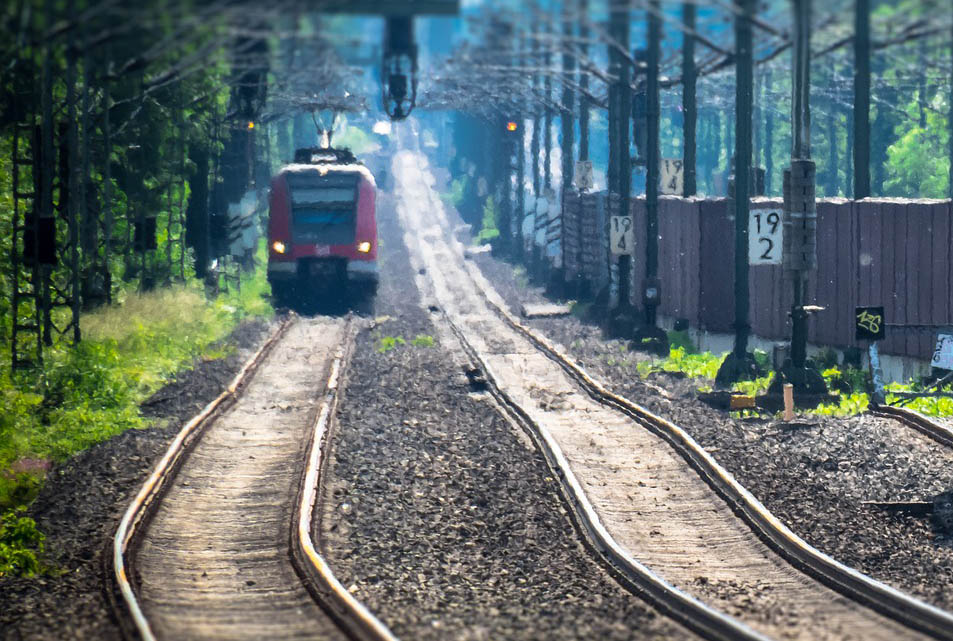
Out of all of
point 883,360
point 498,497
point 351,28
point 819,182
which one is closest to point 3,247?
point 351,28

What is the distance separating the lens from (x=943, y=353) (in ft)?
60.3

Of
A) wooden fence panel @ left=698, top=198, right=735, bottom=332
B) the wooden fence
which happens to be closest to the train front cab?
the wooden fence

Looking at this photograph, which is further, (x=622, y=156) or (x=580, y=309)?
(x=580, y=309)

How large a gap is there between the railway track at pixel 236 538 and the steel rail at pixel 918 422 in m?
6.98

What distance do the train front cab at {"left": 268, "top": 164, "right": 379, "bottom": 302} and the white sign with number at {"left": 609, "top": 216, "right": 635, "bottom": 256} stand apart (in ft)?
22.8

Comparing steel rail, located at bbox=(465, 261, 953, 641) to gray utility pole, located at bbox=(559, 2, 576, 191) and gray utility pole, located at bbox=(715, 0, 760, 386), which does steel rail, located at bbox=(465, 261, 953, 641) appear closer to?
gray utility pole, located at bbox=(715, 0, 760, 386)

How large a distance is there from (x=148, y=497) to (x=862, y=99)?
13.3 m

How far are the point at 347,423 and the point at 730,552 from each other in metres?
7.56

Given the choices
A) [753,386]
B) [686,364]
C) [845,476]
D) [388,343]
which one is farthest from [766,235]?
[388,343]

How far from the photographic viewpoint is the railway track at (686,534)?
9406 millimetres

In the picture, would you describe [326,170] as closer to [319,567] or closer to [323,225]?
[323,225]

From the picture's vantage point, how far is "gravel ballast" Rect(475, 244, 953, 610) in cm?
1135

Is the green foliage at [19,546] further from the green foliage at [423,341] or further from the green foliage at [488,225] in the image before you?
the green foliage at [488,225]

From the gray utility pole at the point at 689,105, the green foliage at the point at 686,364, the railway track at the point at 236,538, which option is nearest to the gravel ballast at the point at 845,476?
the green foliage at the point at 686,364
